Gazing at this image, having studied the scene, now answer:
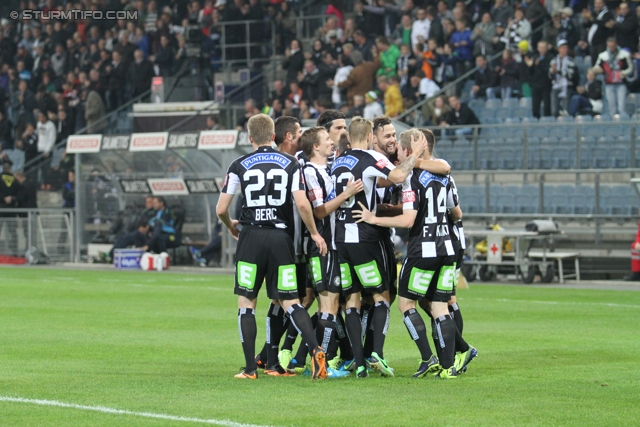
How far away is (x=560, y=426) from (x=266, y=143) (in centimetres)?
345

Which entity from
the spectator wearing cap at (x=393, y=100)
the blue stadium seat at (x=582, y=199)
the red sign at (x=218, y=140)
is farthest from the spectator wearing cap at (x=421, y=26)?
the blue stadium seat at (x=582, y=199)

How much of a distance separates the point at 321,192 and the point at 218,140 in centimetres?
1617

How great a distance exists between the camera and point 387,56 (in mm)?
27359

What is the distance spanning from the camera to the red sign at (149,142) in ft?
84.1

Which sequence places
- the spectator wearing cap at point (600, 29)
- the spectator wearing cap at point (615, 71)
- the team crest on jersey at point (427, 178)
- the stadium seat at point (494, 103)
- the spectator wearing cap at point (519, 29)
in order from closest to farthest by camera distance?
the team crest on jersey at point (427, 178) < the spectator wearing cap at point (615, 71) < the spectator wearing cap at point (600, 29) < the stadium seat at point (494, 103) < the spectator wearing cap at point (519, 29)

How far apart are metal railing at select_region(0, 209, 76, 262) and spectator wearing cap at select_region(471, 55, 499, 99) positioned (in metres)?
10.4

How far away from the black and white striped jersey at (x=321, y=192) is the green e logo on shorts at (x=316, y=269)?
16cm

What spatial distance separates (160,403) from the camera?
7.10 meters

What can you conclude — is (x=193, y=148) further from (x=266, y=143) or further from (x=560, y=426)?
(x=560, y=426)

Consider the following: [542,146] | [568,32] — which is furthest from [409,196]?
[568,32]

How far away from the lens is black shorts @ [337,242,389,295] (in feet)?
A: 28.2

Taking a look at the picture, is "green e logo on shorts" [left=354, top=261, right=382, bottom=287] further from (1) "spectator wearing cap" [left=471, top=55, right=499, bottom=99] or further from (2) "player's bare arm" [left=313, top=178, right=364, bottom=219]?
(1) "spectator wearing cap" [left=471, top=55, right=499, bottom=99]

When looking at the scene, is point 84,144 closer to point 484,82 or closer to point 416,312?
point 484,82

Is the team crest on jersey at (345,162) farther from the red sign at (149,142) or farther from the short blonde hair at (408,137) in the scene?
the red sign at (149,142)
